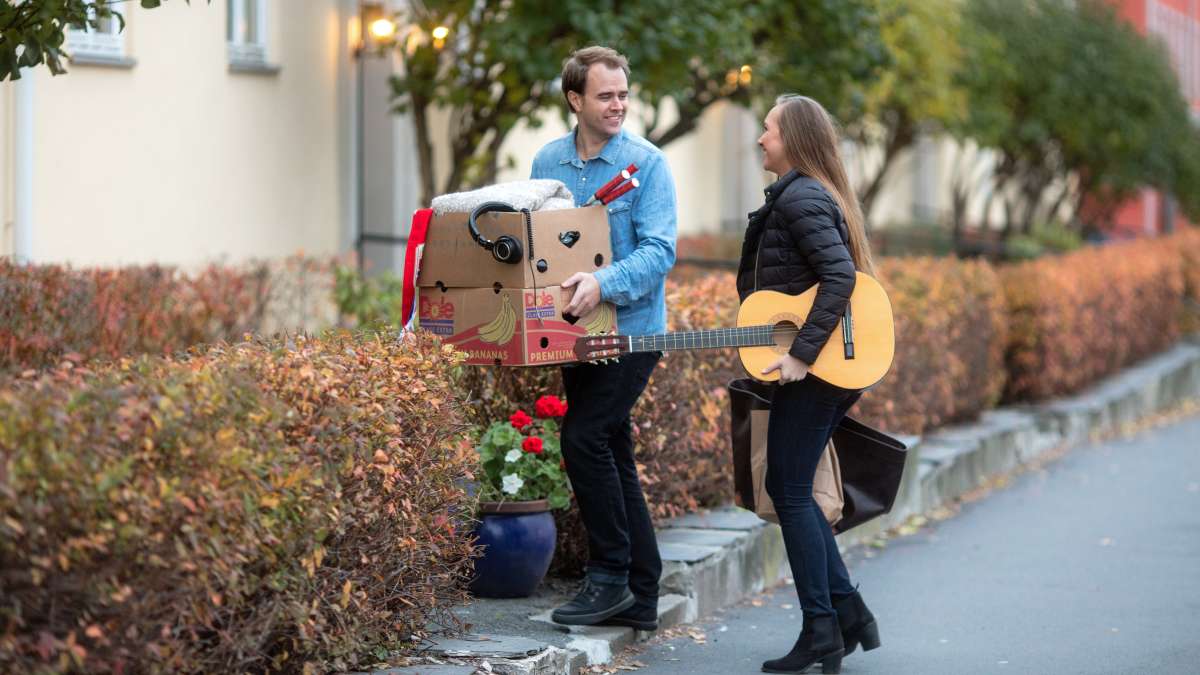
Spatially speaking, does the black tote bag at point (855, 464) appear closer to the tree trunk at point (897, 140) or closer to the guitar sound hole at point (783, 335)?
the guitar sound hole at point (783, 335)

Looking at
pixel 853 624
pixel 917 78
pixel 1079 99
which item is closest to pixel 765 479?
pixel 853 624

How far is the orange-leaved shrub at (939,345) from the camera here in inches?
428

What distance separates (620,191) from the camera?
18.8 ft

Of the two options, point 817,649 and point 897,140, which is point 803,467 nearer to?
point 817,649

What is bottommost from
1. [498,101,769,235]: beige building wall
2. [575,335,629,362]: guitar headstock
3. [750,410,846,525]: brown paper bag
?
[750,410,846,525]: brown paper bag

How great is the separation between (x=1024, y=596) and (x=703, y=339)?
113 inches

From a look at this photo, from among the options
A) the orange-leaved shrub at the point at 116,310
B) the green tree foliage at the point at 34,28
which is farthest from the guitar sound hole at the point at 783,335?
the orange-leaved shrub at the point at 116,310

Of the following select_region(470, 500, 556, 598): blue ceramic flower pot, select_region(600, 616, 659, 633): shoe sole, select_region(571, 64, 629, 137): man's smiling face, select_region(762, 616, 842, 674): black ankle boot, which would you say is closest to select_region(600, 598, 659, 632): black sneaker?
select_region(600, 616, 659, 633): shoe sole

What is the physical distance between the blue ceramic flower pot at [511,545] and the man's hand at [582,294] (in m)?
1.00

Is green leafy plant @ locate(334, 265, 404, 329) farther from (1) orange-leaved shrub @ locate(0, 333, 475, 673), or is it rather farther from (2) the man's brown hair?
(1) orange-leaved shrub @ locate(0, 333, 475, 673)

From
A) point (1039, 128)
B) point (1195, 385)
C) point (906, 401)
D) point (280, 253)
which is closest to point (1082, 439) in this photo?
point (906, 401)

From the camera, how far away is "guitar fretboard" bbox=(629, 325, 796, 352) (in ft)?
18.5

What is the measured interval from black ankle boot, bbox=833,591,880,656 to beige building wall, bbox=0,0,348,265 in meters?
5.61

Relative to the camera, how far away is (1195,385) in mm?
19250
